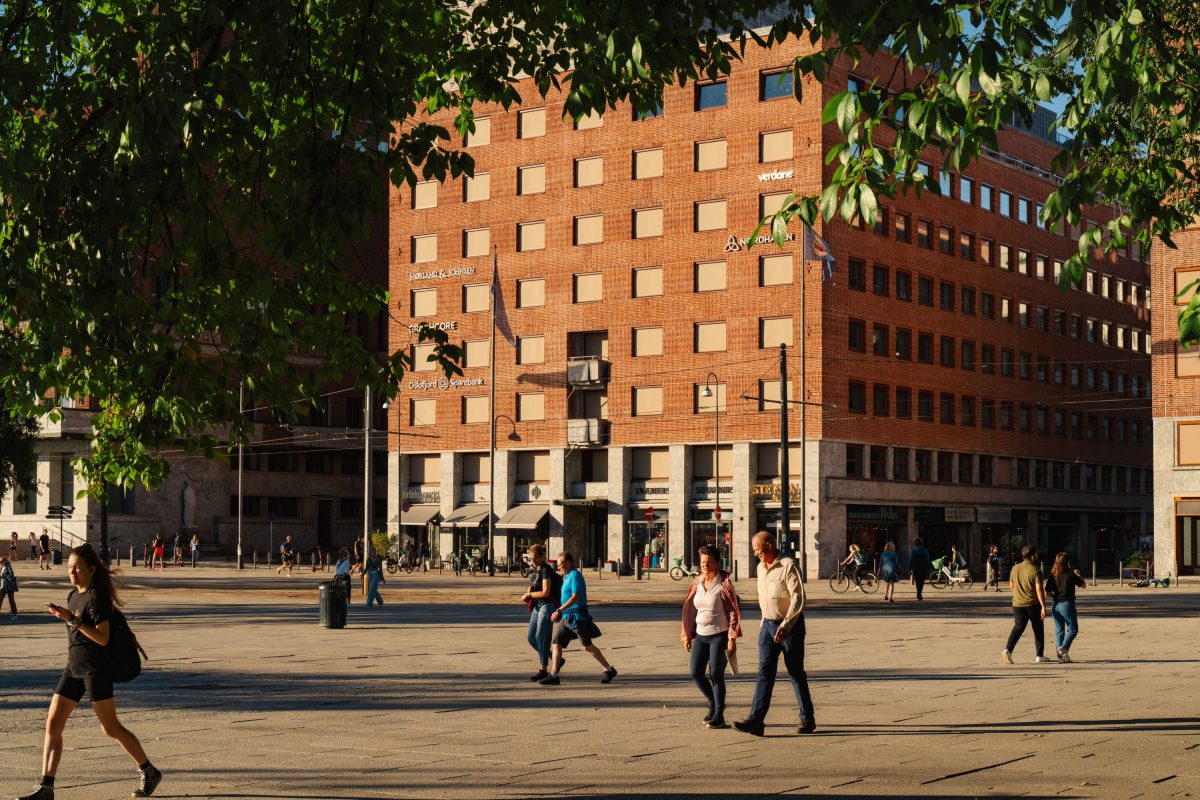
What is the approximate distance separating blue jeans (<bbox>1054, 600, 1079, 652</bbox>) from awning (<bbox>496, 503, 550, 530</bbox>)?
1980 inches

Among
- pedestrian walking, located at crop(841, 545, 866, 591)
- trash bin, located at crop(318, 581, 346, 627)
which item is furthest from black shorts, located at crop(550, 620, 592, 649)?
pedestrian walking, located at crop(841, 545, 866, 591)

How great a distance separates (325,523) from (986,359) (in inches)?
1650

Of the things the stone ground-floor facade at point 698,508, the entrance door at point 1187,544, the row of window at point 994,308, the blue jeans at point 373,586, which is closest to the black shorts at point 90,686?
the blue jeans at point 373,586

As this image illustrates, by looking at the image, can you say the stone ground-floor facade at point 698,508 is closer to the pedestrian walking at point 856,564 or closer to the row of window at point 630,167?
the row of window at point 630,167

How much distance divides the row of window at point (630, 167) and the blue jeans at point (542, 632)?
48.2 metres

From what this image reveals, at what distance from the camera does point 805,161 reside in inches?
2598

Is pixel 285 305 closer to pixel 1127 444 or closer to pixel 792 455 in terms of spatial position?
pixel 792 455

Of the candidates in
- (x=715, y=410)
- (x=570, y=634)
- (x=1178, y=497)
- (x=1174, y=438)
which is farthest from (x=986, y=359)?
(x=570, y=634)

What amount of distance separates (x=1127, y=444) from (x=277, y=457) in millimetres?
Answer: 48732

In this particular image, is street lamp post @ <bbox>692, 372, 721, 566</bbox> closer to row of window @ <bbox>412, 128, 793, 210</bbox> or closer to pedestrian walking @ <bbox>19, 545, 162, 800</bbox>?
row of window @ <bbox>412, 128, 793, 210</bbox>

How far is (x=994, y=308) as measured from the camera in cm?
7738

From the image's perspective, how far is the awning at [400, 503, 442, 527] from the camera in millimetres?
77625

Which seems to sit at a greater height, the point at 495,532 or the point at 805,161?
the point at 805,161

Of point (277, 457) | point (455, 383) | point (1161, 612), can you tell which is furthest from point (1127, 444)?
point (1161, 612)
